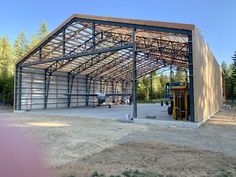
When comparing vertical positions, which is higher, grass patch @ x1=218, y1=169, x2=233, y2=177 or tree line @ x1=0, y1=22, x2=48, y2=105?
tree line @ x1=0, y1=22, x2=48, y2=105

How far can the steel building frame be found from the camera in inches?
410

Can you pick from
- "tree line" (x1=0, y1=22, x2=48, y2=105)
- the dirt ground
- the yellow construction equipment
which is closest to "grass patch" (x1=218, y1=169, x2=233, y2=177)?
the dirt ground

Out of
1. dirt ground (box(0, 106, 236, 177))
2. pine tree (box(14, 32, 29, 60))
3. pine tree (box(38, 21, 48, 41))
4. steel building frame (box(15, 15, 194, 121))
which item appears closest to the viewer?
dirt ground (box(0, 106, 236, 177))

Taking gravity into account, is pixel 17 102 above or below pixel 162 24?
below

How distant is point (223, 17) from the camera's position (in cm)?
1905

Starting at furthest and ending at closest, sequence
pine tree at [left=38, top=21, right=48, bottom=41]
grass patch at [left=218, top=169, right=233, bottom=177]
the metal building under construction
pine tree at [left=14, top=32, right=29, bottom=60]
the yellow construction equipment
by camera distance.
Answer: pine tree at [left=38, top=21, right=48, bottom=41] < pine tree at [left=14, top=32, right=29, bottom=60] < the yellow construction equipment < the metal building under construction < grass patch at [left=218, top=169, right=233, bottom=177]

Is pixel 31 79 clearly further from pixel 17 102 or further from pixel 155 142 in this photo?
pixel 155 142

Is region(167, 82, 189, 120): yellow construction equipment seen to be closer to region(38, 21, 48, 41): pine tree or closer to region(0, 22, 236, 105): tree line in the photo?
region(0, 22, 236, 105): tree line

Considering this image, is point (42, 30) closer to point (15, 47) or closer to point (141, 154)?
point (15, 47)

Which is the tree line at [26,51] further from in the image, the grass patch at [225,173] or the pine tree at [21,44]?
the grass patch at [225,173]

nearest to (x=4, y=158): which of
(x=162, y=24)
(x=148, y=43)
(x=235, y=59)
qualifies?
(x=162, y=24)

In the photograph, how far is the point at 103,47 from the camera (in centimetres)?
1664

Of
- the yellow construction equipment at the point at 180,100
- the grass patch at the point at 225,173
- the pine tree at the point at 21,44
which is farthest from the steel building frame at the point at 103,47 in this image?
the pine tree at the point at 21,44

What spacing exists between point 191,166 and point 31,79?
17.0 meters
